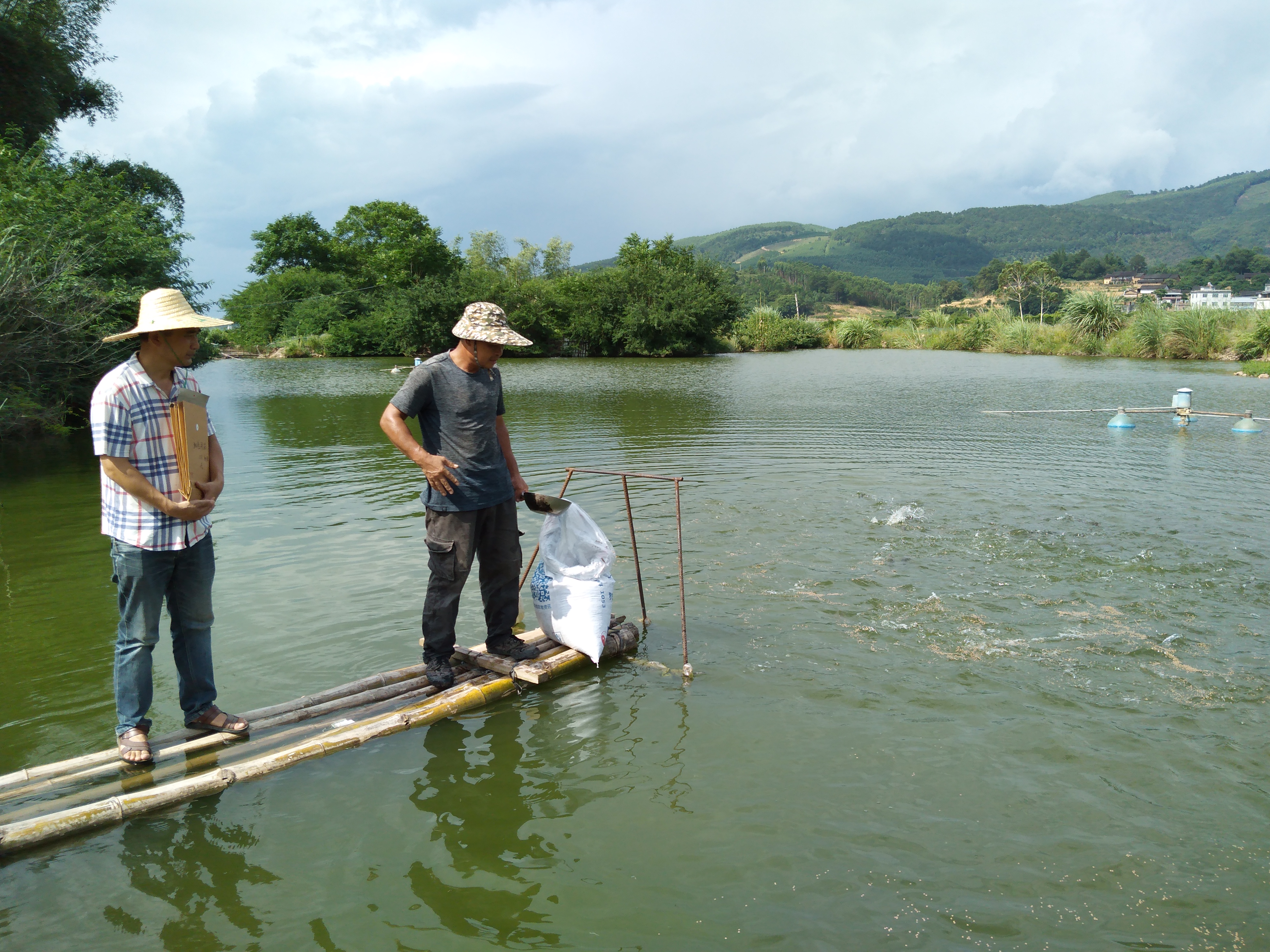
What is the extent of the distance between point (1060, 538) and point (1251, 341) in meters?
33.5

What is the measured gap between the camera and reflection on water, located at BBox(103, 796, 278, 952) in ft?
10.6

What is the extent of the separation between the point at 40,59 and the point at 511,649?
2758 cm

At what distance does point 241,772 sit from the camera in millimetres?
4012

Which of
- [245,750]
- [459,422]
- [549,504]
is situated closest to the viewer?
[245,750]

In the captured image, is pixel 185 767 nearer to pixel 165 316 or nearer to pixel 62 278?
pixel 165 316

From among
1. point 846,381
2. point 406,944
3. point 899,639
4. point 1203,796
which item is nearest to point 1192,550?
point 899,639

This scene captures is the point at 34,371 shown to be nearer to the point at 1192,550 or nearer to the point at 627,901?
the point at 627,901

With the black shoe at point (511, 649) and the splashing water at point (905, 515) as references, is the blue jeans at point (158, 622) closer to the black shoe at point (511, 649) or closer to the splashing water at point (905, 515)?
the black shoe at point (511, 649)

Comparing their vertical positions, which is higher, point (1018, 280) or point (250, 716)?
point (1018, 280)

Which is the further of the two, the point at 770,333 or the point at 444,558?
the point at 770,333

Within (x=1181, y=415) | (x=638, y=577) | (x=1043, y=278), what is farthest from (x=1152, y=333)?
(x=1043, y=278)

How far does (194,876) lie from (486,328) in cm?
311

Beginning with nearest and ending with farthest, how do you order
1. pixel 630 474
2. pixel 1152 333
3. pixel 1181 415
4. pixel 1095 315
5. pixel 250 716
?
pixel 250 716, pixel 630 474, pixel 1181 415, pixel 1152 333, pixel 1095 315

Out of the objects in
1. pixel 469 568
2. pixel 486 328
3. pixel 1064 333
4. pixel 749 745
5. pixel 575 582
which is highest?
pixel 1064 333
